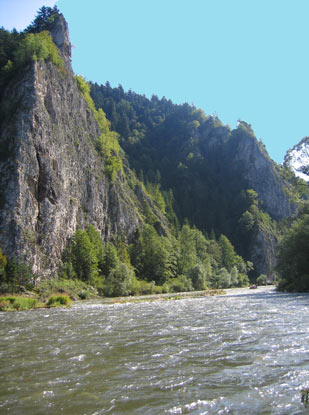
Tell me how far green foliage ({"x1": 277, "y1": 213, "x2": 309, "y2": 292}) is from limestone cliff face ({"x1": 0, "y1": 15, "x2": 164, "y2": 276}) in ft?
126

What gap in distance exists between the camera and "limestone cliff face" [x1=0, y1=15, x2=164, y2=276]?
56031 millimetres

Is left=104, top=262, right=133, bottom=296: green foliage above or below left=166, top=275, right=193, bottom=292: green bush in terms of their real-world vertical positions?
above

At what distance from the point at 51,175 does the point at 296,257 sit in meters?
44.7

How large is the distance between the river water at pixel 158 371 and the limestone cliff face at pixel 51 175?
138 feet

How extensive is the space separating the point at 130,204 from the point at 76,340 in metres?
84.9

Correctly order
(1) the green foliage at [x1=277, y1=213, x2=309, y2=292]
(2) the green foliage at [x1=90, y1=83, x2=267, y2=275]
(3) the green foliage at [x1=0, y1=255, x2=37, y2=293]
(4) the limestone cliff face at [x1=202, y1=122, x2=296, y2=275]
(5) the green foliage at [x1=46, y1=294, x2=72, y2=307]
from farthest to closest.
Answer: (4) the limestone cliff face at [x1=202, y1=122, x2=296, y2=275]
(2) the green foliage at [x1=90, y1=83, x2=267, y2=275]
(1) the green foliage at [x1=277, y1=213, x2=309, y2=292]
(3) the green foliage at [x1=0, y1=255, x2=37, y2=293]
(5) the green foliage at [x1=46, y1=294, x2=72, y2=307]

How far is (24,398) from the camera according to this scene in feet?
25.8

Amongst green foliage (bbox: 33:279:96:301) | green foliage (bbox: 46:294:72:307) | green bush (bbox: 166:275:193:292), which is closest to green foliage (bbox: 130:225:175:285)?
green bush (bbox: 166:275:193:292)

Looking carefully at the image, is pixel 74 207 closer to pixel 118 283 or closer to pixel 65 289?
pixel 118 283

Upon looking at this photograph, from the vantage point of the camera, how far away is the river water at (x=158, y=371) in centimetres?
721

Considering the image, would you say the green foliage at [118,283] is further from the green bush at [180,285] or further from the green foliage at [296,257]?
the green foliage at [296,257]

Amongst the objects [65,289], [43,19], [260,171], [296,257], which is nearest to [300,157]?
[296,257]

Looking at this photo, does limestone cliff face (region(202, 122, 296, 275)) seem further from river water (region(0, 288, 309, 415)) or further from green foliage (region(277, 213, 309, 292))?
river water (region(0, 288, 309, 415))

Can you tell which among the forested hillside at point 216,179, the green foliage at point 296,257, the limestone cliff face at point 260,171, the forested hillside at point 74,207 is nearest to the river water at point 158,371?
the green foliage at point 296,257
